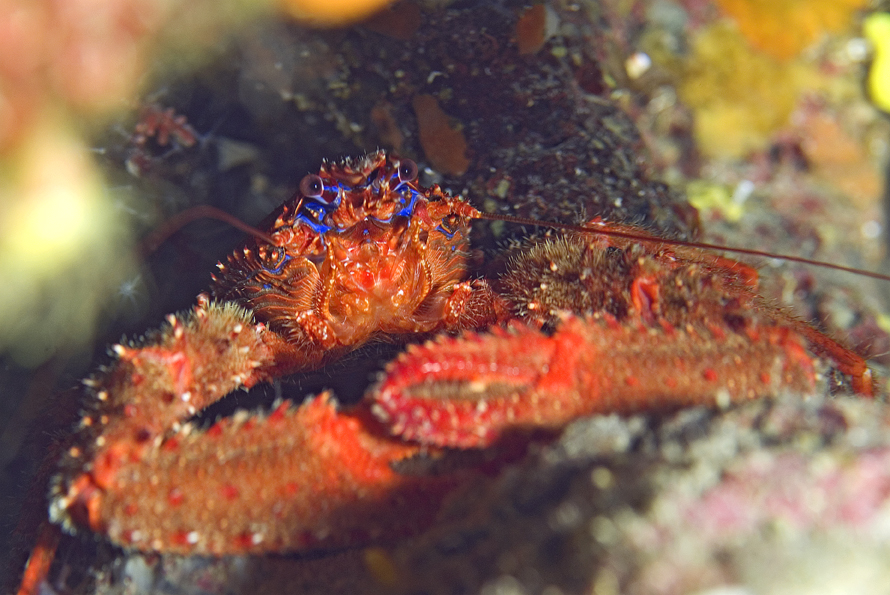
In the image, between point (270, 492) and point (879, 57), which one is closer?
point (270, 492)

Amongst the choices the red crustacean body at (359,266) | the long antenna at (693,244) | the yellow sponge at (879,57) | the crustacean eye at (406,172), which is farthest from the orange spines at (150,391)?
the yellow sponge at (879,57)

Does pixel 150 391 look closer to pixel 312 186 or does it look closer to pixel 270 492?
pixel 270 492

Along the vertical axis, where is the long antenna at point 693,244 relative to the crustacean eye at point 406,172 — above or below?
below

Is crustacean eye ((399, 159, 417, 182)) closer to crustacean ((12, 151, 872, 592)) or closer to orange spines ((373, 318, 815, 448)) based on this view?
crustacean ((12, 151, 872, 592))

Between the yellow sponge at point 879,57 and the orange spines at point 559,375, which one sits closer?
the orange spines at point 559,375

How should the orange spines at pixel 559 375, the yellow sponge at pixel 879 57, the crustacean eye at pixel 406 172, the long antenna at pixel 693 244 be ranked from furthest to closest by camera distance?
the yellow sponge at pixel 879 57, the crustacean eye at pixel 406 172, the long antenna at pixel 693 244, the orange spines at pixel 559 375

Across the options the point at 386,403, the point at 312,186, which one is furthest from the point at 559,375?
the point at 312,186

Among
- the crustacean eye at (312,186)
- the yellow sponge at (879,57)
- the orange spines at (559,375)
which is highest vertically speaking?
the crustacean eye at (312,186)

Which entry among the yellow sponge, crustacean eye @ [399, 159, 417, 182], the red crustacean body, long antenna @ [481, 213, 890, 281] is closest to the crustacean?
long antenna @ [481, 213, 890, 281]

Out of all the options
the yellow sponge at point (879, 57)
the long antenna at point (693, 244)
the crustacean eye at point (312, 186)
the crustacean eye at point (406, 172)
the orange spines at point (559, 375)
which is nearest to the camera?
the orange spines at point (559, 375)

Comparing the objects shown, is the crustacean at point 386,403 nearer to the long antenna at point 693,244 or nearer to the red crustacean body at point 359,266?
the long antenna at point 693,244
